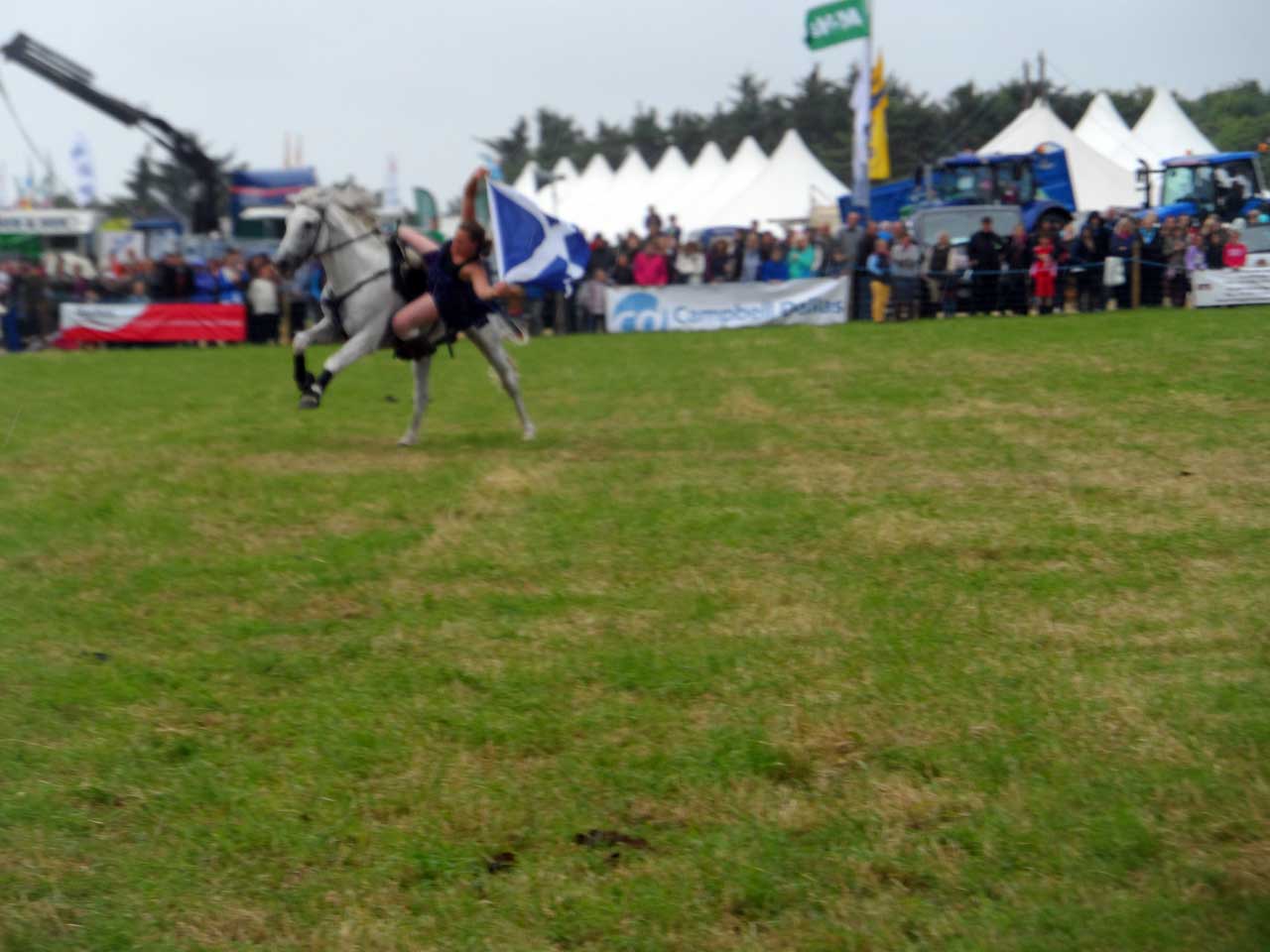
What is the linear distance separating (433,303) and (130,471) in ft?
9.23

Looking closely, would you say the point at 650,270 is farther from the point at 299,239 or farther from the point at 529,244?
the point at 299,239

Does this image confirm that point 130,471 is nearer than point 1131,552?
No

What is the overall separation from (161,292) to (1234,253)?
765 inches

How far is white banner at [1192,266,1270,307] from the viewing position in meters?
20.4

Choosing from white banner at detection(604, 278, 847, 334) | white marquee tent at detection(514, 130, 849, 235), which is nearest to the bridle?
white banner at detection(604, 278, 847, 334)

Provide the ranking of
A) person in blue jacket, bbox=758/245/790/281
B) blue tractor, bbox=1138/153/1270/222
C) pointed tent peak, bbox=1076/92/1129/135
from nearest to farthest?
person in blue jacket, bbox=758/245/790/281, blue tractor, bbox=1138/153/1270/222, pointed tent peak, bbox=1076/92/1129/135

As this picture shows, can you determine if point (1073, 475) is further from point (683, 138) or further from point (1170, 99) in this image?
point (683, 138)

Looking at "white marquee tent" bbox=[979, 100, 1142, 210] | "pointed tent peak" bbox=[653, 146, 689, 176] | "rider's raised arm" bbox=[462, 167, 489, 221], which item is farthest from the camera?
"pointed tent peak" bbox=[653, 146, 689, 176]

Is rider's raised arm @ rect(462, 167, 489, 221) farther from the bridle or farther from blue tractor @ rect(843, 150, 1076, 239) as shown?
blue tractor @ rect(843, 150, 1076, 239)

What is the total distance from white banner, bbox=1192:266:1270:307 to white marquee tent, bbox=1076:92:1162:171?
24204mm

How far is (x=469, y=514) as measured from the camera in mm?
9430

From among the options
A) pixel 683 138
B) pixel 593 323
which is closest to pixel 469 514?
pixel 593 323

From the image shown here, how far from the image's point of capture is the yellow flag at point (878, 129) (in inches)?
1222

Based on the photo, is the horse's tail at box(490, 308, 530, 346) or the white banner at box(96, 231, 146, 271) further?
the white banner at box(96, 231, 146, 271)
